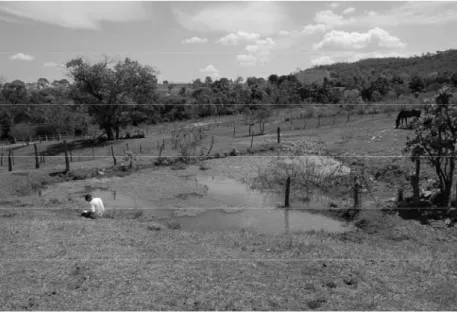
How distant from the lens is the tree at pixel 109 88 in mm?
38094

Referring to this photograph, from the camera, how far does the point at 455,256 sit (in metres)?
8.56

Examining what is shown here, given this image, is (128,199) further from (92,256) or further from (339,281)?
(339,281)

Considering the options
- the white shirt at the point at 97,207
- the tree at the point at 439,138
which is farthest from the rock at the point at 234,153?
the white shirt at the point at 97,207

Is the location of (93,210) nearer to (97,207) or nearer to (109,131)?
(97,207)

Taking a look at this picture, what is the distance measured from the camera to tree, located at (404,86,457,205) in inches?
500

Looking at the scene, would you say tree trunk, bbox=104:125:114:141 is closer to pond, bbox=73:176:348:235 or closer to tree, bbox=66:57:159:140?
tree, bbox=66:57:159:140

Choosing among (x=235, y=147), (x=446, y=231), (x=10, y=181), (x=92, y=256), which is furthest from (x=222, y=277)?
(x=235, y=147)

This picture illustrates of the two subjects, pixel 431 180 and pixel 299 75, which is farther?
pixel 299 75

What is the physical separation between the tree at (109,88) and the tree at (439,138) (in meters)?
28.9

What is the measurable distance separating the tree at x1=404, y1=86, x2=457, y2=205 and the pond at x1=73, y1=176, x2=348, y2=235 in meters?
3.69

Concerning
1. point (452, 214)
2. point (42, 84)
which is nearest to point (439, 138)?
point (452, 214)

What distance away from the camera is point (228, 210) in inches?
607

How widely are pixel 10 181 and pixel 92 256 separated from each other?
13.9m

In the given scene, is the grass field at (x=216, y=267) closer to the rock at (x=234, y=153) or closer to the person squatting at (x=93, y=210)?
the person squatting at (x=93, y=210)
